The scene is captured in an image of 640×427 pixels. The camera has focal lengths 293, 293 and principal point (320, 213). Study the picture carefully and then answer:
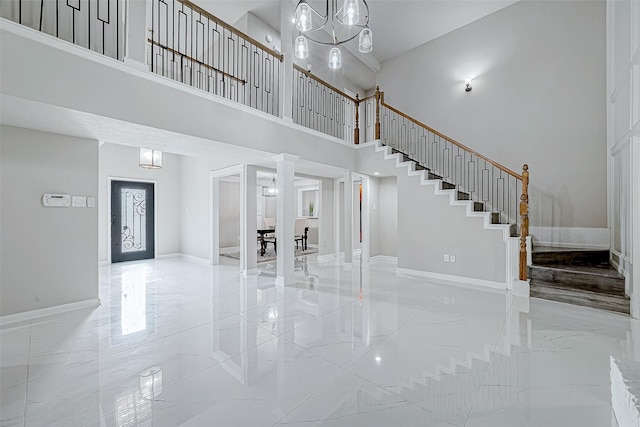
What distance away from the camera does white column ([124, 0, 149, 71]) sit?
3.09m

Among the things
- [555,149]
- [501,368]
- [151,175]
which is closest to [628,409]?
[501,368]

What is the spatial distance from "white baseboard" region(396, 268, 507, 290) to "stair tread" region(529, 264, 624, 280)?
63cm

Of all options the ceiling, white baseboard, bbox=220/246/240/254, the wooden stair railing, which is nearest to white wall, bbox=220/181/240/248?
white baseboard, bbox=220/246/240/254

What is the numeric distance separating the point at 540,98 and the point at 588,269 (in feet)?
10.6

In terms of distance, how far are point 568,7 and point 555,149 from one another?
8.21 ft

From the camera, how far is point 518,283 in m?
4.38

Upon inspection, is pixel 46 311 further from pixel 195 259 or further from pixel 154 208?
pixel 154 208

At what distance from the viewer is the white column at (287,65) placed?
4879 mm

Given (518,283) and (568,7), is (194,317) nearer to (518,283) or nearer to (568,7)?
(518,283)

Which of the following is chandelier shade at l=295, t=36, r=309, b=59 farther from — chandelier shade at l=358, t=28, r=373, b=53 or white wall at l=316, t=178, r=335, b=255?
white wall at l=316, t=178, r=335, b=255

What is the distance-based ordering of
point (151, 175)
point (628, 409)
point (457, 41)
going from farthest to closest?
point (151, 175)
point (457, 41)
point (628, 409)

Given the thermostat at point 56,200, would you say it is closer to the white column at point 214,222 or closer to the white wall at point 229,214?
the white column at point 214,222

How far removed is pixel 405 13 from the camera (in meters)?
6.06

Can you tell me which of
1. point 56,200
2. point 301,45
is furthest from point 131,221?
point 301,45
